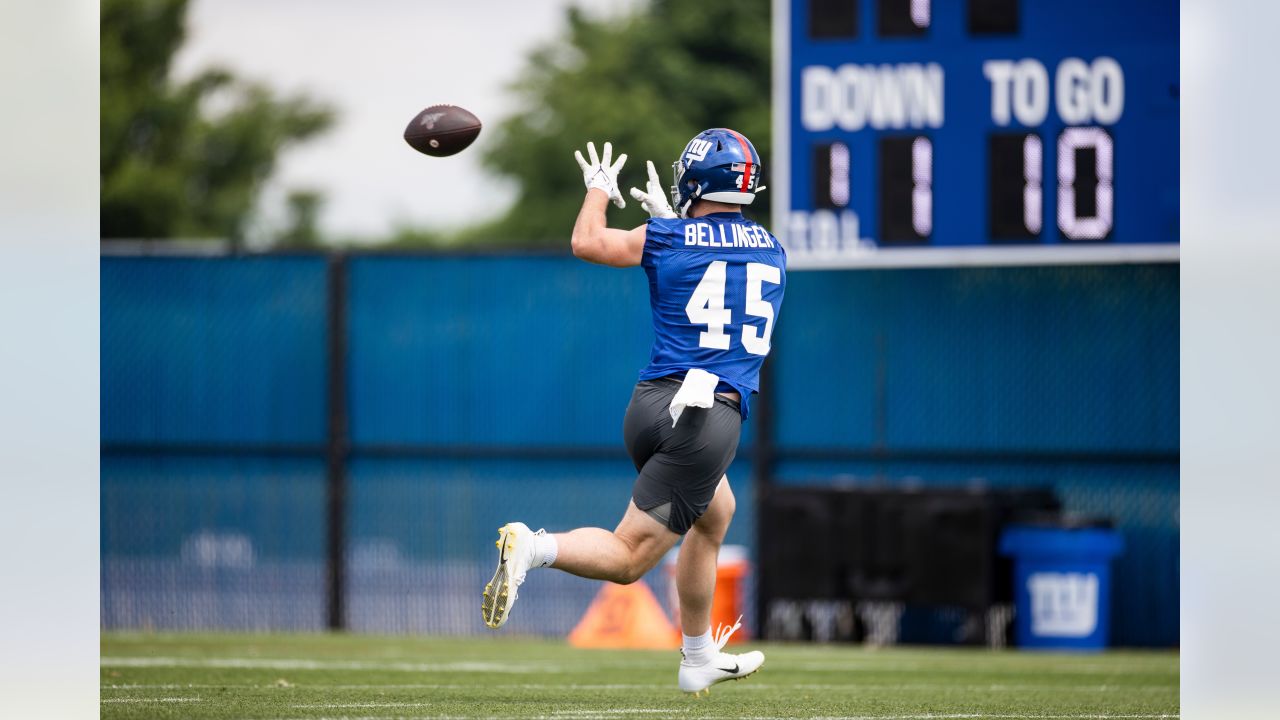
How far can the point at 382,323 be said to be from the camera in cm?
1255

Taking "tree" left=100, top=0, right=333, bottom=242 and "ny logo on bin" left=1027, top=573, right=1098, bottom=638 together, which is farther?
"tree" left=100, top=0, right=333, bottom=242

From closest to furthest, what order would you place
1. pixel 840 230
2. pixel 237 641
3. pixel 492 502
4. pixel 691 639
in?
pixel 691 639
pixel 237 641
pixel 840 230
pixel 492 502

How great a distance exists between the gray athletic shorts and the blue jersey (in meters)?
0.12

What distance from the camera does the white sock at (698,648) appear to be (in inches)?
237

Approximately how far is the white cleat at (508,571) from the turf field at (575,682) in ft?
1.30

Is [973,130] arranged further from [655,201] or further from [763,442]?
[655,201]

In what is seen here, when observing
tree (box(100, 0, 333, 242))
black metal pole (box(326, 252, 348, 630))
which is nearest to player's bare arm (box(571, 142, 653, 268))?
black metal pole (box(326, 252, 348, 630))

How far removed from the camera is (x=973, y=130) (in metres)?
11.4

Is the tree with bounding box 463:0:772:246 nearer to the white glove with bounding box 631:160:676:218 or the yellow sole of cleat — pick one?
the white glove with bounding box 631:160:676:218

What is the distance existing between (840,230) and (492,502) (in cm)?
322

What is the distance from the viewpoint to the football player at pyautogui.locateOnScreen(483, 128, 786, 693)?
5.59 metres
